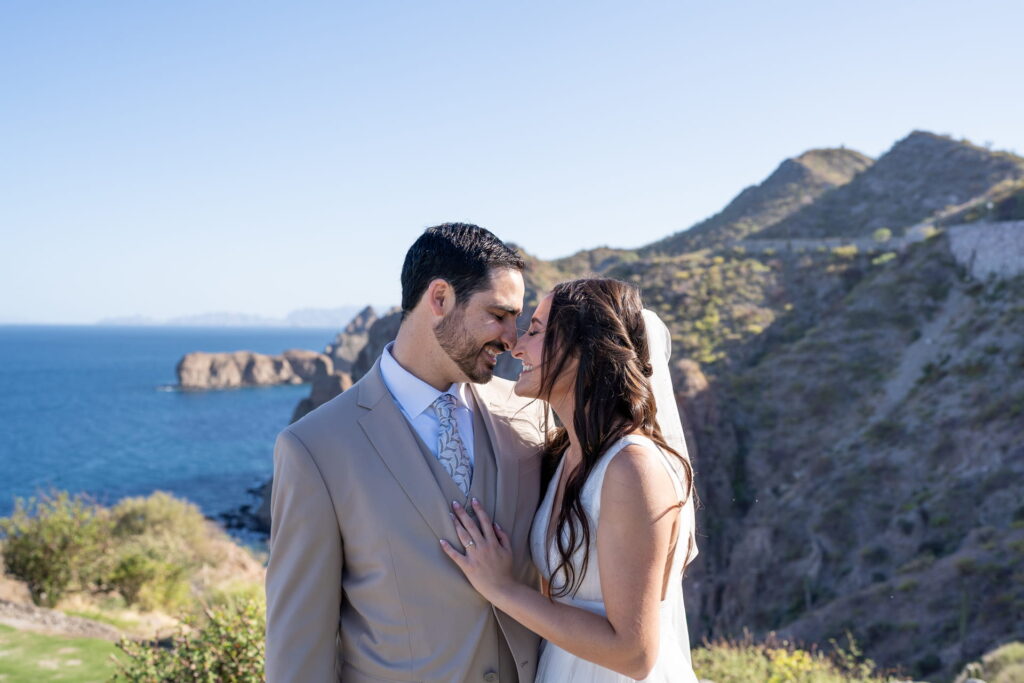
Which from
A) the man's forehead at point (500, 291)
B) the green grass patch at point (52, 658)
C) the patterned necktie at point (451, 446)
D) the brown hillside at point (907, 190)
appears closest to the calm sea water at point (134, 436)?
the green grass patch at point (52, 658)

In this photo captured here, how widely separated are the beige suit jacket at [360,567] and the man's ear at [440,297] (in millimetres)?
468

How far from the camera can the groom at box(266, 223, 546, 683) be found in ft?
8.25

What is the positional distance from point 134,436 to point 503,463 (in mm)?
74349

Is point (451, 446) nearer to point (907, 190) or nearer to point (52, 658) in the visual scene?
point (52, 658)

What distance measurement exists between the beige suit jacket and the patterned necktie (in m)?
0.17

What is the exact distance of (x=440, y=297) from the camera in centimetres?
281

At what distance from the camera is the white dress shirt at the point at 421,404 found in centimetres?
283

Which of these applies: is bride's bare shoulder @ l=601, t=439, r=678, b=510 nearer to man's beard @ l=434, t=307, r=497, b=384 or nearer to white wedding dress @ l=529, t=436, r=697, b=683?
white wedding dress @ l=529, t=436, r=697, b=683

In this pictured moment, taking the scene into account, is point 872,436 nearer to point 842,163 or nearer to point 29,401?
point 842,163

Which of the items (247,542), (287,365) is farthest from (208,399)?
(247,542)

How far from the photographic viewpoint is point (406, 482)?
2.60 m

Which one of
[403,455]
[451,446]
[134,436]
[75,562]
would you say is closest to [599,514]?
[451,446]

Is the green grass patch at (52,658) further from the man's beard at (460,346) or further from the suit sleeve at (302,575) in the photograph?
the man's beard at (460,346)

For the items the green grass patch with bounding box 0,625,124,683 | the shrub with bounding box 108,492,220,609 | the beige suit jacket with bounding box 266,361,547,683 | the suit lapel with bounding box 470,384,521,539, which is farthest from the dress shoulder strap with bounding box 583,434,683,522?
the shrub with bounding box 108,492,220,609
